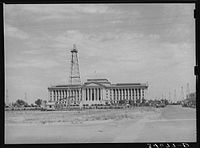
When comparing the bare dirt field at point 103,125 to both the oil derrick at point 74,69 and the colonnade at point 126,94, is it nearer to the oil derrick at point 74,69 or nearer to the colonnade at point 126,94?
the colonnade at point 126,94

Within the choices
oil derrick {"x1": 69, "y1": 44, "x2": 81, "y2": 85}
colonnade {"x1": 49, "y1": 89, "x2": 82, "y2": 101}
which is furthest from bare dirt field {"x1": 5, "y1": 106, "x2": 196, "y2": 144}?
oil derrick {"x1": 69, "y1": 44, "x2": 81, "y2": 85}

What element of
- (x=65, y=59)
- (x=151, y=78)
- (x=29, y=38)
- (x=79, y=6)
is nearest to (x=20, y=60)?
(x=29, y=38)

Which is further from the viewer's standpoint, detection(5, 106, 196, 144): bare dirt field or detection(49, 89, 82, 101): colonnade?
detection(49, 89, 82, 101): colonnade

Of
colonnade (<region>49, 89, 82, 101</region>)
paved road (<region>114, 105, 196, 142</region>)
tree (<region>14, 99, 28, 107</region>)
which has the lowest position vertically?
paved road (<region>114, 105, 196, 142</region>)

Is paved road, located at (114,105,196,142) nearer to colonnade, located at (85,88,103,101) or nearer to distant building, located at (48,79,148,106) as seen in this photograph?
distant building, located at (48,79,148,106)

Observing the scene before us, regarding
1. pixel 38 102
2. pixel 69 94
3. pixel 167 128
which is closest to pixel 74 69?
pixel 69 94

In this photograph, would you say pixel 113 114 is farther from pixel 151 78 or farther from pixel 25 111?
pixel 25 111

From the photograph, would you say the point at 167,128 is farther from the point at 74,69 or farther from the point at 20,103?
the point at 20,103

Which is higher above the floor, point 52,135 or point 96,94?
point 96,94
